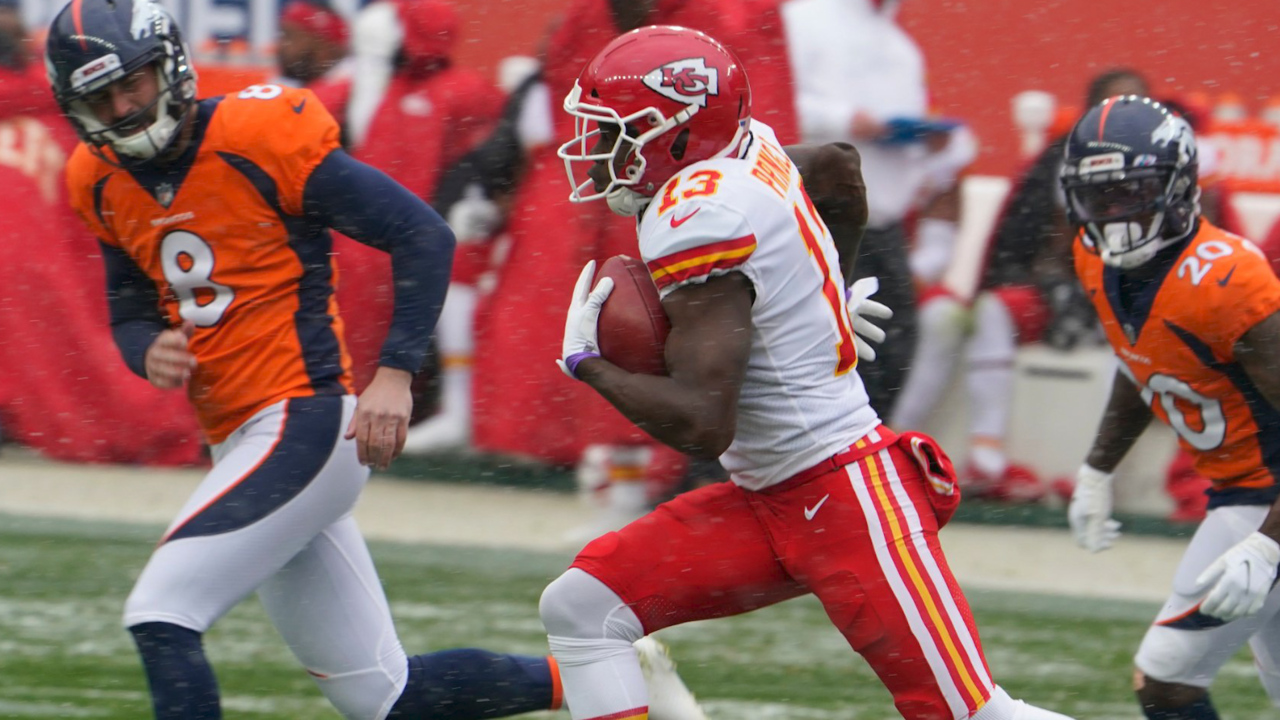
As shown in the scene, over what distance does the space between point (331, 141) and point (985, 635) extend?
279 centimetres

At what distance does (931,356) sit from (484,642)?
8.16 ft

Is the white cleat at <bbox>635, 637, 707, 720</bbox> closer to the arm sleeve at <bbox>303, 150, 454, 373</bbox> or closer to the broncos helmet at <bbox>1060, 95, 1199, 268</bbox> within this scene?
the arm sleeve at <bbox>303, 150, 454, 373</bbox>

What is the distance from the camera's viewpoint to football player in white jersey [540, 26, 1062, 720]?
2.97 metres

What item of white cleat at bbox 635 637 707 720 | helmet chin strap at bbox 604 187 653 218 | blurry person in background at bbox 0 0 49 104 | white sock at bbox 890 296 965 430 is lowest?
white sock at bbox 890 296 965 430

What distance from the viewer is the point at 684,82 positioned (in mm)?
3109

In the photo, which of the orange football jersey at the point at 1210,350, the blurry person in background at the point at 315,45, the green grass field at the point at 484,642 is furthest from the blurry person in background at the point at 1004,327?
the orange football jersey at the point at 1210,350

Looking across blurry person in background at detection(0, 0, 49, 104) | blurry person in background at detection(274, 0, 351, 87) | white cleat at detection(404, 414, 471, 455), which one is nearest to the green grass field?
white cleat at detection(404, 414, 471, 455)

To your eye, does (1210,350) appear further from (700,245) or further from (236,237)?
(236,237)

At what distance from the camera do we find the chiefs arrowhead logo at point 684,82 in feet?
10.2

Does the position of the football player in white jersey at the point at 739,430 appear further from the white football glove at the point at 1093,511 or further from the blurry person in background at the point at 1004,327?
the blurry person in background at the point at 1004,327

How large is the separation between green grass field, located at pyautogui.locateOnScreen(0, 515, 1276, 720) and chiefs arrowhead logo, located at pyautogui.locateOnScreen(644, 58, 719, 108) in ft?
6.33

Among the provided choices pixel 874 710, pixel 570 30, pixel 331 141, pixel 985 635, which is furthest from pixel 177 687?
pixel 570 30

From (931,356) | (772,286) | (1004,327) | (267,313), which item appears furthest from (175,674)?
(1004,327)

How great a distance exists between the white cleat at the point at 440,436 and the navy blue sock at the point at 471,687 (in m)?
3.58
